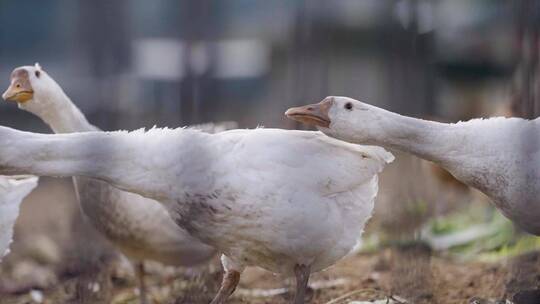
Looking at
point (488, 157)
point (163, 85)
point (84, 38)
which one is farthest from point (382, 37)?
point (488, 157)

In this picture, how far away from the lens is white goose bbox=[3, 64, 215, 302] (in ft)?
11.5

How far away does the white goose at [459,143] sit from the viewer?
2.88 metres

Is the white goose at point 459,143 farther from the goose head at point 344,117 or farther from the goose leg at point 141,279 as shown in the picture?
the goose leg at point 141,279

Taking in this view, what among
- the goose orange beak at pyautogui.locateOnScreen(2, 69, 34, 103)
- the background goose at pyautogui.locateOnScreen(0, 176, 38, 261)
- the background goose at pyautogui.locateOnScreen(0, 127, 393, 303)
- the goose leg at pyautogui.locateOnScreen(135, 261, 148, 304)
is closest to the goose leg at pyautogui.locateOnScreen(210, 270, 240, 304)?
the background goose at pyautogui.locateOnScreen(0, 127, 393, 303)

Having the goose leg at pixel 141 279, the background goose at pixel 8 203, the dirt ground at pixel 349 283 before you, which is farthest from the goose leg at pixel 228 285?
the goose leg at pixel 141 279

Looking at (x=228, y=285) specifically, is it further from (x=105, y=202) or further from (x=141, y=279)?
(x=141, y=279)

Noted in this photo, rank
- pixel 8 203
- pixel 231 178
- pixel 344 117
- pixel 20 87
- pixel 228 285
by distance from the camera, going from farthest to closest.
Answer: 1. pixel 20 87
2. pixel 8 203
3. pixel 228 285
4. pixel 344 117
5. pixel 231 178

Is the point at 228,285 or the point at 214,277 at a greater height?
the point at 228,285

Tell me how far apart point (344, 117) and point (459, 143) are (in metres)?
0.34

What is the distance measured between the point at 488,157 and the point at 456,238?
1.81m

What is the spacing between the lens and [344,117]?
2887 millimetres

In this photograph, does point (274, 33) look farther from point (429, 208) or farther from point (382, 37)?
point (429, 208)

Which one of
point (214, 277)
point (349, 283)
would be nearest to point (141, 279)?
point (214, 277)

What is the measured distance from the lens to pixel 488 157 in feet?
9.52
